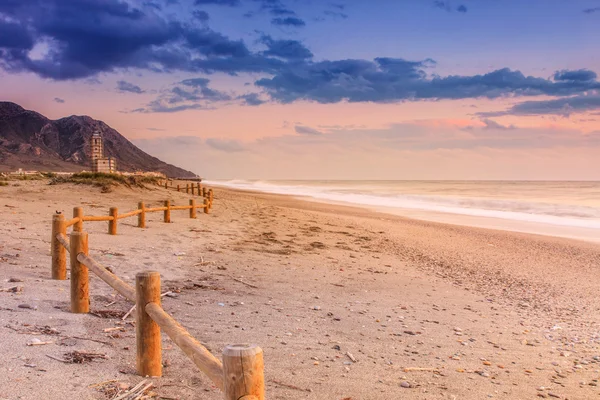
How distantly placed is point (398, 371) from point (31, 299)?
4.71 m

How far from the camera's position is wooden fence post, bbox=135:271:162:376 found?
157 inches

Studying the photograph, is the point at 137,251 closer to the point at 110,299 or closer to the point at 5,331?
the point at 110,299

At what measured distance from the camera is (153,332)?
420 centimetres

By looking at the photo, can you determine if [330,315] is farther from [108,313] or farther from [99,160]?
[99,160]

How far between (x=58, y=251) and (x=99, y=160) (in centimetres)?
5454

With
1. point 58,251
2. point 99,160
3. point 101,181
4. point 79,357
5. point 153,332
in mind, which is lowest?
point 79,357

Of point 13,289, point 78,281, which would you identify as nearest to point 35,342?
point 78,281

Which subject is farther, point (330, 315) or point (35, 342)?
point (330, 315)

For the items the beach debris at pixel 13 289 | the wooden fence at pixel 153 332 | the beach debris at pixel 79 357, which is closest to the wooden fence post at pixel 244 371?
the wooden fence at pixel 153 332

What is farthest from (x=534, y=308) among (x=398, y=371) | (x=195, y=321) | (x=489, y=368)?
(x=195, y=321)

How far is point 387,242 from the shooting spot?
14586 mm

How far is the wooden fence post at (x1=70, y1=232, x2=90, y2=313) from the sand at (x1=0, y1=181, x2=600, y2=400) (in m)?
0.18

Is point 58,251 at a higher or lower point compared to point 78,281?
higher

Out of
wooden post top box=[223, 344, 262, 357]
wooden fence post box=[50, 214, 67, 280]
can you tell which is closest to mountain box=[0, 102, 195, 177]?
wooden fence post box=[50, 214, 67, 280]
